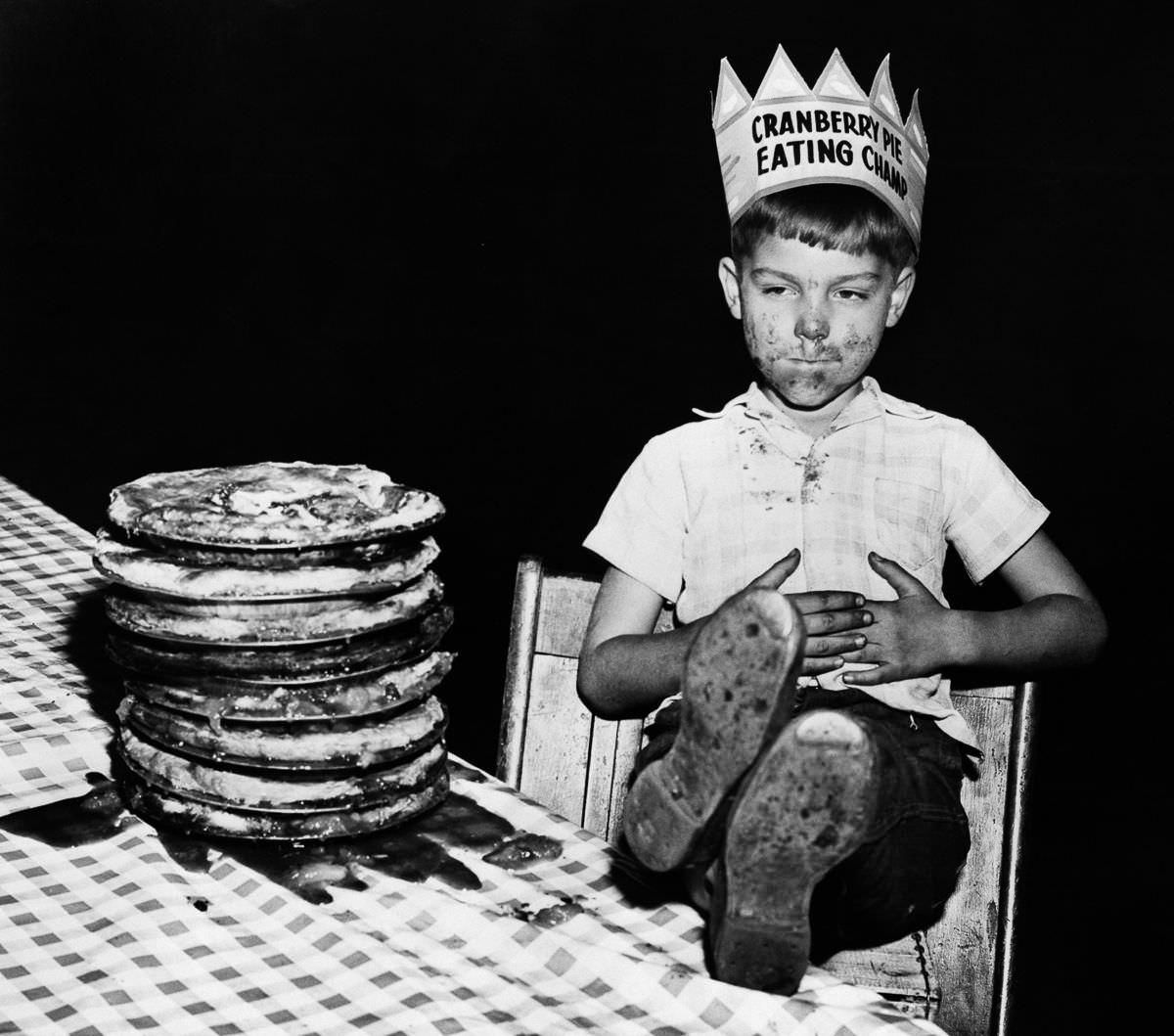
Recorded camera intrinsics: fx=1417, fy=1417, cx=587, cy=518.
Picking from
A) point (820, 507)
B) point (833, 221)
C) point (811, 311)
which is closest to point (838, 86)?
point (833, 221)

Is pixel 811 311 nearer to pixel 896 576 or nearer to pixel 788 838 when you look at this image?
pixel 896 576

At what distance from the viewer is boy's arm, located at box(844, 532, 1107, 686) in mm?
1598

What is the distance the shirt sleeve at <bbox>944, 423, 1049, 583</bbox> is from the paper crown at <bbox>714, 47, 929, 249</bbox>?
27 centimetres

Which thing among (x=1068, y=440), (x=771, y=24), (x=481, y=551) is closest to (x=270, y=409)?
(x=481, y=551)

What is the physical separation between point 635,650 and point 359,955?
591 mm

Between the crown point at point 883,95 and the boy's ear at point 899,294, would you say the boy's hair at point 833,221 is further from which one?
the crown point at point 883,95

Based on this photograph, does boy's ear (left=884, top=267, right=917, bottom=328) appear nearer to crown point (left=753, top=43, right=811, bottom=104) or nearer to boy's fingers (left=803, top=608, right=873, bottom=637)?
crown point (left=753, top=43, right=811, bottom=104)

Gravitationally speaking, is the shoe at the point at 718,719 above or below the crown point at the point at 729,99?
below

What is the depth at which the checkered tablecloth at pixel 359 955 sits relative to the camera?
1.14 m

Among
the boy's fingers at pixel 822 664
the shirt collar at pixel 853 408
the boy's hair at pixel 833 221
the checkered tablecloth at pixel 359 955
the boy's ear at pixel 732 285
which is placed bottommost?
the checkered tablecloth at pixel 359 955

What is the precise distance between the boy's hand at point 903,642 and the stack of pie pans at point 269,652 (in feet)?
1.64

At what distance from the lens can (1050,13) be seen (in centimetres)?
280

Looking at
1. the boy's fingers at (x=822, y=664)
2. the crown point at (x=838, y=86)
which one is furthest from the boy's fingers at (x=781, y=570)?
the crown point at (x=838, y=86)

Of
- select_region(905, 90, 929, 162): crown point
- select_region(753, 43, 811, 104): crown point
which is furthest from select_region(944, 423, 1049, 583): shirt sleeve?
select_region(753, 43, 811, 104): crown point
